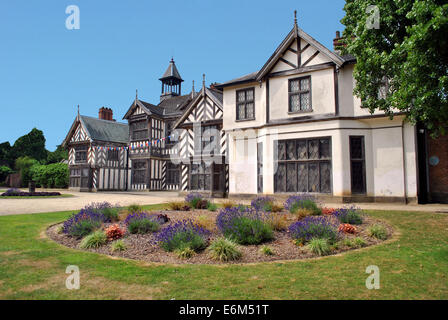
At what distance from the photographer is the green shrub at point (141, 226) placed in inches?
293

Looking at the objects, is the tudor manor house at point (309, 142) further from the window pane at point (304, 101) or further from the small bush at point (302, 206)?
the small bush at point (302, 206)

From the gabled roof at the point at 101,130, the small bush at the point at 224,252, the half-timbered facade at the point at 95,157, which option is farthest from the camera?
the gabled roof at the point at 101,130

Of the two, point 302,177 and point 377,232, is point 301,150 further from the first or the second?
point 377,232

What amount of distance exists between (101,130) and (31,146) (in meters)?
23.5

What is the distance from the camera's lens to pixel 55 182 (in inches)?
1357

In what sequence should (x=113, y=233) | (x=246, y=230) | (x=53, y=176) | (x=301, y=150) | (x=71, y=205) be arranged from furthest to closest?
1. (x=53, y=176)
2. (x=301, y=150)
3. (x=71, y=205)
4. (x=113, y=233)
5. (x=246, y=230)

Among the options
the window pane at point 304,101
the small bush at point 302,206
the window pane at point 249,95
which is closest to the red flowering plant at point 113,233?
the small bush at point 302,206

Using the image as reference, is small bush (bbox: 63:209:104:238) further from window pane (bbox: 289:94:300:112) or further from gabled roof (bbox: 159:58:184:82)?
gabled roof (bbox: 159:58:184:82)

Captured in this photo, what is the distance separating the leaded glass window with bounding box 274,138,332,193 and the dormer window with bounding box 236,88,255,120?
286 cm

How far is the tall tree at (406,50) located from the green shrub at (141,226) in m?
7.56

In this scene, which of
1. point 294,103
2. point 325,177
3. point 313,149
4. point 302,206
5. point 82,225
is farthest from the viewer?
point 294,103

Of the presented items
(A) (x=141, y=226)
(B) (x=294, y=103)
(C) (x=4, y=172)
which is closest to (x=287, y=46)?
(B) (x=294, y=103)

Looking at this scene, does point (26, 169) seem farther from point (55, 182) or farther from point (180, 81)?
point (180, 81)

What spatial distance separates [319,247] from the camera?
19.0ft
